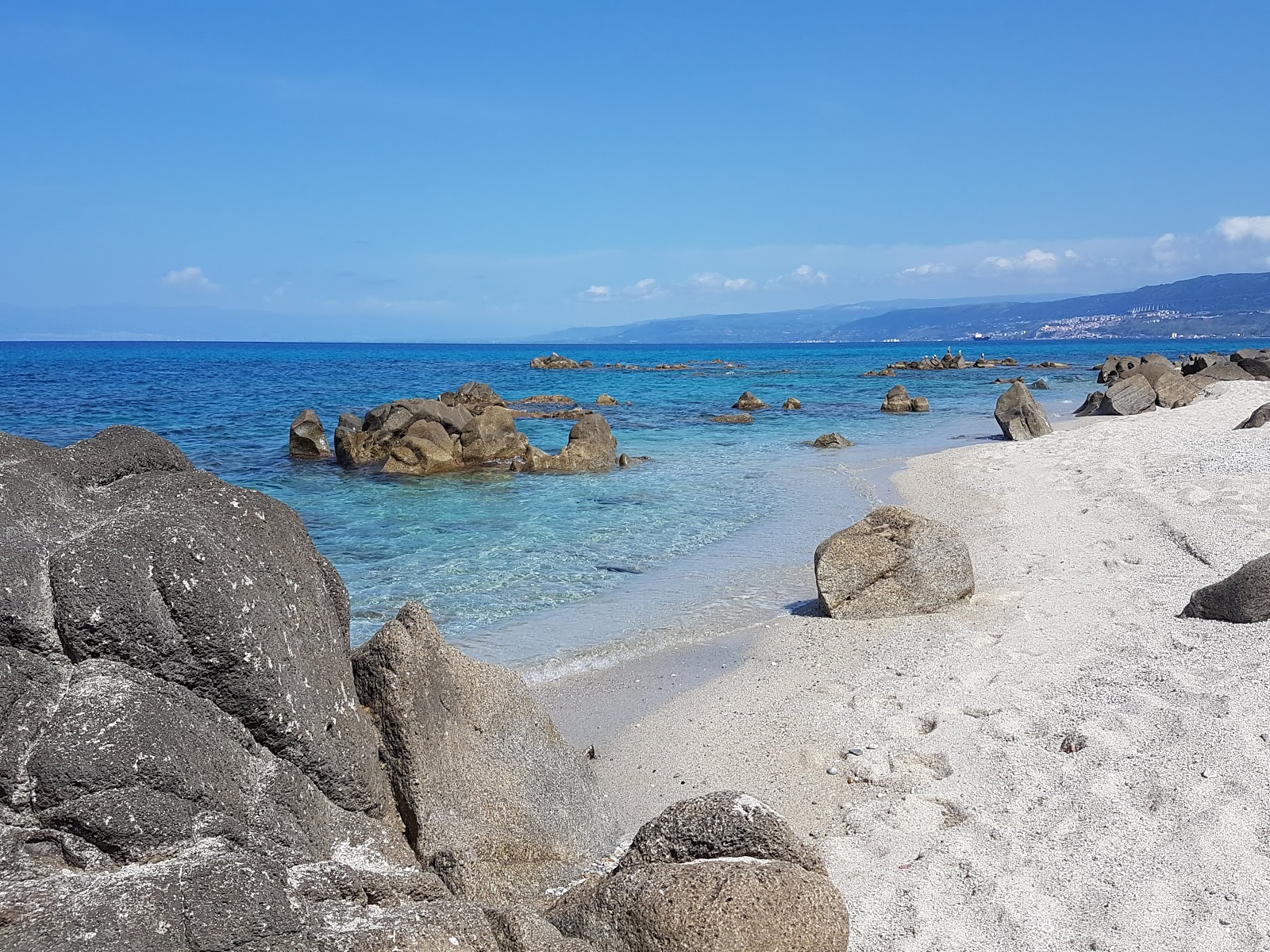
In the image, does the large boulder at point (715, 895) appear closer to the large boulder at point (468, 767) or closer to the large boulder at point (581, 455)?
the large boulder at point (468, 767)

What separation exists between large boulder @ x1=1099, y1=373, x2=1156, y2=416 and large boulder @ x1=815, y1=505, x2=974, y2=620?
67.8 feet

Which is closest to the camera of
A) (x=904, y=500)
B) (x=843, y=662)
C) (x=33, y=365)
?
(x=843, y=662)

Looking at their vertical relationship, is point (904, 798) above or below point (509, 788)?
below

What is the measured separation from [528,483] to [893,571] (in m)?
11.0

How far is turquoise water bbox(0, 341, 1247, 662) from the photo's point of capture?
11.0 m

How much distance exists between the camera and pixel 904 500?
15547 millimetres

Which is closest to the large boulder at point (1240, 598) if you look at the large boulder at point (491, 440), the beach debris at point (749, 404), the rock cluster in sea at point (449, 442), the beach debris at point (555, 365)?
the rock cluster in sea at point (449, 442)

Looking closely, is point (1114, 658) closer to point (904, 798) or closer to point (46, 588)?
point (904, 798)

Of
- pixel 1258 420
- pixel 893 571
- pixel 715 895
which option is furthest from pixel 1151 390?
pixel 715 895

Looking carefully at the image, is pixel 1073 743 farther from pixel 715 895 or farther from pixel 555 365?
pixel 555 365

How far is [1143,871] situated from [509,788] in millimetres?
2793

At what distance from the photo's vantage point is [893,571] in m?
8.73

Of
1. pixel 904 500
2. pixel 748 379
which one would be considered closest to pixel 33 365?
pixel 748 379

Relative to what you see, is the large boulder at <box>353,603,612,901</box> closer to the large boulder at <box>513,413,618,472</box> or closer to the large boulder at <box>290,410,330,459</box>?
the large boulder at <box>513,413,618,472</box>
